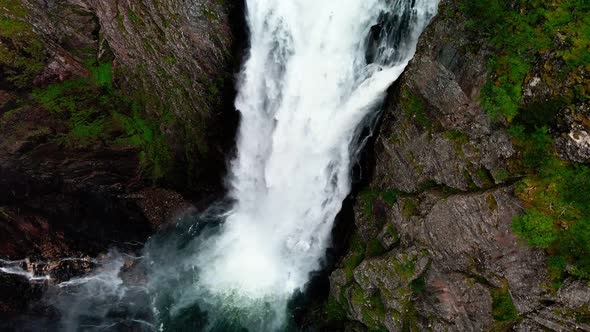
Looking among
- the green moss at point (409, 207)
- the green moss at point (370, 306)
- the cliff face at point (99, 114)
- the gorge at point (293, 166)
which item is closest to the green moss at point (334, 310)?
the gorge at point (293, 166)

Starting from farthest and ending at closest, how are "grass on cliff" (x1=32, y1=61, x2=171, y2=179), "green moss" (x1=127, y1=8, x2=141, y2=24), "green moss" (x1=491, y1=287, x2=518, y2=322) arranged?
"grass on cliff" (x1=32, y1=61, x2=171, y2=179), "green moss" (x1=127, y1=8, x2=141, y2=24), "green moss" (x1=491, y1=287, x2=518, y2=322)

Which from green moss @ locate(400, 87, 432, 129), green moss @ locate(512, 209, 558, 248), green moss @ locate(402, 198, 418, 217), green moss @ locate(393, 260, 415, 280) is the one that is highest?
green moss @ locate(400, 87, 432, 129)

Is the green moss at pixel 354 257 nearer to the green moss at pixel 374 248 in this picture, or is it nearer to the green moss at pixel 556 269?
the green moss at pixel 374 248

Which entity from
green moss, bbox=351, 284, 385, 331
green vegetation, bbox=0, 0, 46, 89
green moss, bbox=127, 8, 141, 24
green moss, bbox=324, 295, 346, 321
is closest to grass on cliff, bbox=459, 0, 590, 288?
green moss, bbox=351, 284, 385, 331

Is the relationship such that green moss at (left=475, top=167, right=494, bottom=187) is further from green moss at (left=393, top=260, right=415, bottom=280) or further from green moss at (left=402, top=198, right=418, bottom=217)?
green moss at (left=393, top=260, right=415, bottom=280)

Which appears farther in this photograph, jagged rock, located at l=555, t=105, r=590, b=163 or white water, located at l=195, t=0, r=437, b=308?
white water, located at l=195, t=0, r=437, b=308
